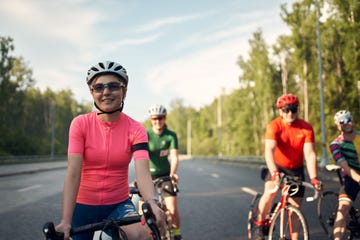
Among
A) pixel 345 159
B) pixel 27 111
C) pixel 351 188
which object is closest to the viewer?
pixel 345 159

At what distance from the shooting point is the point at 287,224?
520 centimetres

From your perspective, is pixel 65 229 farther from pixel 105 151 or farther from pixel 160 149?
pixel 160 149

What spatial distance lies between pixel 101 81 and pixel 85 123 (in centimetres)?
33

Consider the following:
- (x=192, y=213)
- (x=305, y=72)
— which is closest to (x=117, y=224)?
(x=192, y=213)

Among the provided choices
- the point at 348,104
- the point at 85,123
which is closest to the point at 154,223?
the point at 85,123

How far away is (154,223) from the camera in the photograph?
2.36 m

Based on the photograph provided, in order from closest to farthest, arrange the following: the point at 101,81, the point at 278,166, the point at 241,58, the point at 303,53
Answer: the point at 101,81, the point at 278,166, the point at 303,53, the point at 241,58

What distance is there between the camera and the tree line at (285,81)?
27108 mm

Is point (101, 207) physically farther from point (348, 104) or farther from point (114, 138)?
point (348, 104)

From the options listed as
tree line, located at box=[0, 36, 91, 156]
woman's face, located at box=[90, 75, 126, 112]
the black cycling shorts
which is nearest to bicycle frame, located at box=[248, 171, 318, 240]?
the black cycling shorts

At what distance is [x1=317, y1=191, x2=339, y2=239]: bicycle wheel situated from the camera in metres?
6.08

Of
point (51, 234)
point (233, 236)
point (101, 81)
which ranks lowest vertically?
point (233, 236)

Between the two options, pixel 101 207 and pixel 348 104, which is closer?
pixel 101 207

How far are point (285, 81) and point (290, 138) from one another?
Answer: 49.6 metres
